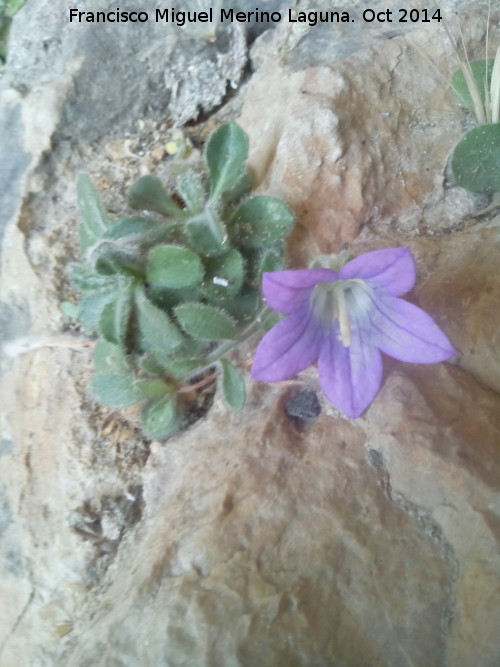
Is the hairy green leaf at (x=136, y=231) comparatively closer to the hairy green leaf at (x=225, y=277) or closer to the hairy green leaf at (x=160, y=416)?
the hairy green leaf at (x=225, y=277)

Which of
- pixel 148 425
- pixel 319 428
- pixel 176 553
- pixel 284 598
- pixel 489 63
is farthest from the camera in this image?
pixel 489 63

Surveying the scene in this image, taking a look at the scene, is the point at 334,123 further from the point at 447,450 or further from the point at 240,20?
the point at 447,450

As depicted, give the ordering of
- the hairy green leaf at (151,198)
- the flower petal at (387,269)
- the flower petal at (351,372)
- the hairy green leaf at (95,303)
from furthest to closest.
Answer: the hairy green leaf at (151,198)
the hairy green leaf at (95,303)
the flower petal at (351,372)
the flower petal at (387,269)

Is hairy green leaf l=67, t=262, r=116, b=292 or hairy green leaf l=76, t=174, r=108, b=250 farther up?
hairy green leaf l=76, t=174, r=108, b=250

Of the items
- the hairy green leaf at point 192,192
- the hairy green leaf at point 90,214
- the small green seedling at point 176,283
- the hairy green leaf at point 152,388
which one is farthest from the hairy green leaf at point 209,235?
the hairy green leaf at point 152,388

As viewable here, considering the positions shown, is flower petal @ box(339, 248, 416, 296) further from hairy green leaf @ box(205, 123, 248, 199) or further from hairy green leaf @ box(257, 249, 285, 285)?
hairy green leaf @ box(205, 123, 248, 199)

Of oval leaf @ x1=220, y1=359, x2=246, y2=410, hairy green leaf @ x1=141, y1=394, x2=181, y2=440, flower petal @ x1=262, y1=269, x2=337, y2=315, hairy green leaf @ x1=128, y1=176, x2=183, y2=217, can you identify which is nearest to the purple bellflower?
flower petal @ x1=262, y1=269, x2=337, y2=315

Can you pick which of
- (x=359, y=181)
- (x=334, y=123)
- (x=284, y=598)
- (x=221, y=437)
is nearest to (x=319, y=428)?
(x=221, y=437)
